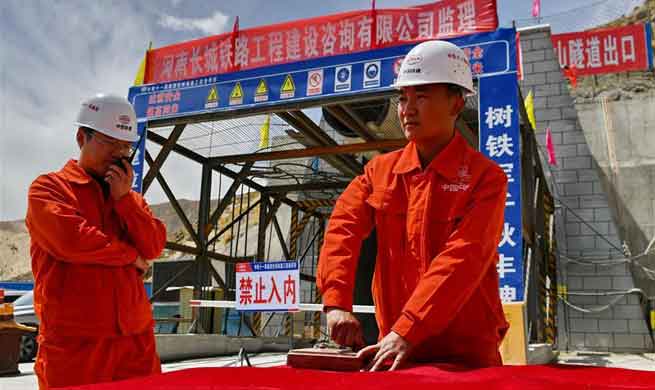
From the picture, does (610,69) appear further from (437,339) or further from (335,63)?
(437,339)

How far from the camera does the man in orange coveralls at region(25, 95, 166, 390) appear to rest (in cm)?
204

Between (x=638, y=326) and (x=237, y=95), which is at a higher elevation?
(x=237, y=95)

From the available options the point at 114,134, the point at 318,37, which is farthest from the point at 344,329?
the point at 318,37

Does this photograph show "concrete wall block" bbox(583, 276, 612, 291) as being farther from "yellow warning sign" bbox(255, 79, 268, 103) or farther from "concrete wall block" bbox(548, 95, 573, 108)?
"yellow warning sign" bbox(255, 79, 268, 103)

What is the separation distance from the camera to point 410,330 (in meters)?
1.57

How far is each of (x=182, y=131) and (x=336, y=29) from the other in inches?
115

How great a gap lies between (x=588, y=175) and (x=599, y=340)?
3178mm

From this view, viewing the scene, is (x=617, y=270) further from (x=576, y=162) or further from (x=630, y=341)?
(x=576, y=162)

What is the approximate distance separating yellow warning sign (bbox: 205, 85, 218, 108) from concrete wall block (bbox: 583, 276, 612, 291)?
7.77 meters

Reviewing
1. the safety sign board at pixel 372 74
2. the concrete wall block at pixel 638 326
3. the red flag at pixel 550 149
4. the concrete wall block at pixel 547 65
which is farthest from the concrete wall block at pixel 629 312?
the safety sign board at pixel 372 74

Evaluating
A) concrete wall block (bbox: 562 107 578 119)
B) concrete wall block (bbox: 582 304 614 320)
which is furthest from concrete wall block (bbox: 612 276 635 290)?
concrete wall block (bbox: 562 107 578 119)

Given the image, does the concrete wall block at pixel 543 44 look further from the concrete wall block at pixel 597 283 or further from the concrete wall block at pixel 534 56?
the concrete wall block at pixel 597 283

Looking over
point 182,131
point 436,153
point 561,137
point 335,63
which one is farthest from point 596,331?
point 436,153

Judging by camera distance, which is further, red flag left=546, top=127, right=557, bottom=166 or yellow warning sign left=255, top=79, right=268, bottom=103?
red flag left=546, top=127, right=557, bottom=166
